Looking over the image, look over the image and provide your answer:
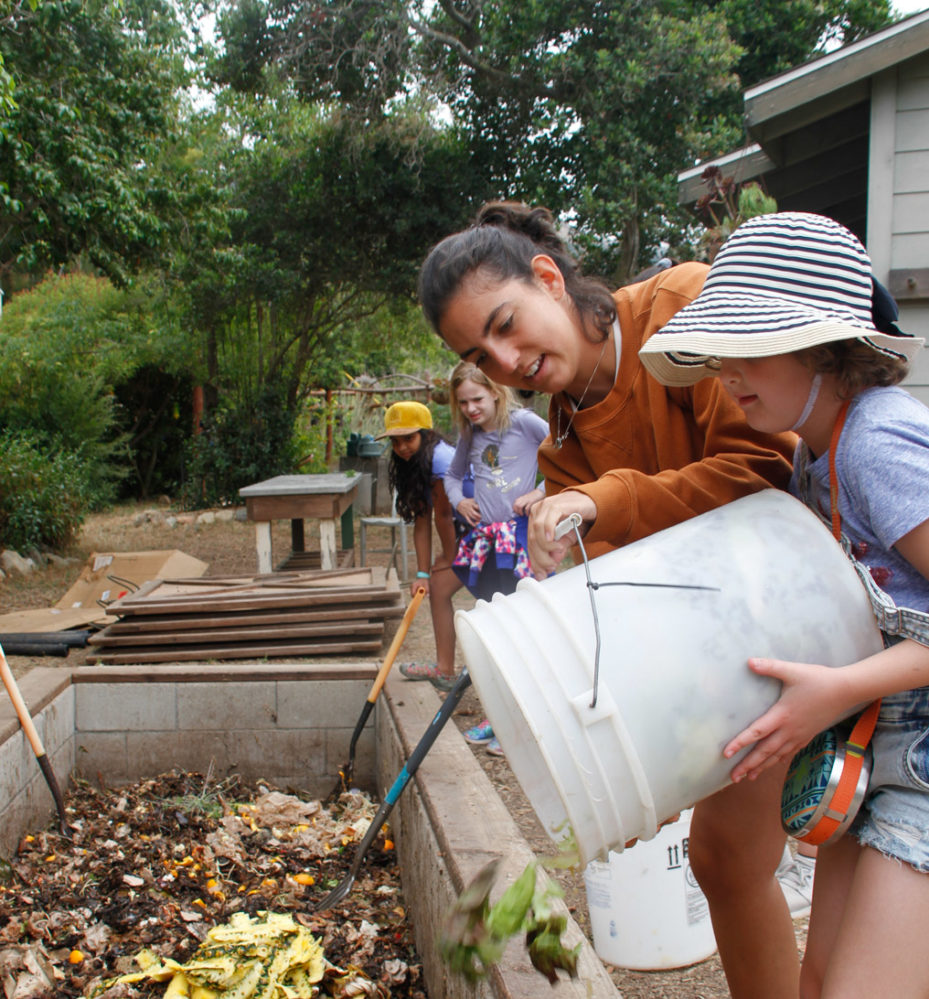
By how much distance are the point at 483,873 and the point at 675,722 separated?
0.70 m

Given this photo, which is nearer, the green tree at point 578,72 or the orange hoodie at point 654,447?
the orange hoodie at point 654,447

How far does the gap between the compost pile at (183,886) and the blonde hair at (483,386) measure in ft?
5.84

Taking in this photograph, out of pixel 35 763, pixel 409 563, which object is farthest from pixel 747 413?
pixel 409 563

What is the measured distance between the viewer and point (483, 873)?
1701mm

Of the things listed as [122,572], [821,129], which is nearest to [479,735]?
[821,129]

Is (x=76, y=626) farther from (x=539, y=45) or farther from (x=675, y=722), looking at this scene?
(x=539, y=45)

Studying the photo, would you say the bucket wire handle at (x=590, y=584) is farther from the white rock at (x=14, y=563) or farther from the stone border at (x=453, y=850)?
the white rock at (x=14, y=563)

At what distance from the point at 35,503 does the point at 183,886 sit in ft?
25.2

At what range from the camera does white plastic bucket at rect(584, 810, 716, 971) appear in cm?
223

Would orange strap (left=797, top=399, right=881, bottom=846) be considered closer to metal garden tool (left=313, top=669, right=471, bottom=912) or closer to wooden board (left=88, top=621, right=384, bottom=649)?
metal garden tool (left=313, top=669, right=471, bottom=912)

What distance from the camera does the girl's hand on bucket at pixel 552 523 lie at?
54.6 inches

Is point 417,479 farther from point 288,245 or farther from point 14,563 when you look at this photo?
point 288,245

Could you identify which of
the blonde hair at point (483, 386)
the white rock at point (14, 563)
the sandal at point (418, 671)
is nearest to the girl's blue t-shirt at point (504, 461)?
the blonde hair at point (483, 386)

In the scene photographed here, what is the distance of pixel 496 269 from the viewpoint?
5.49ft
